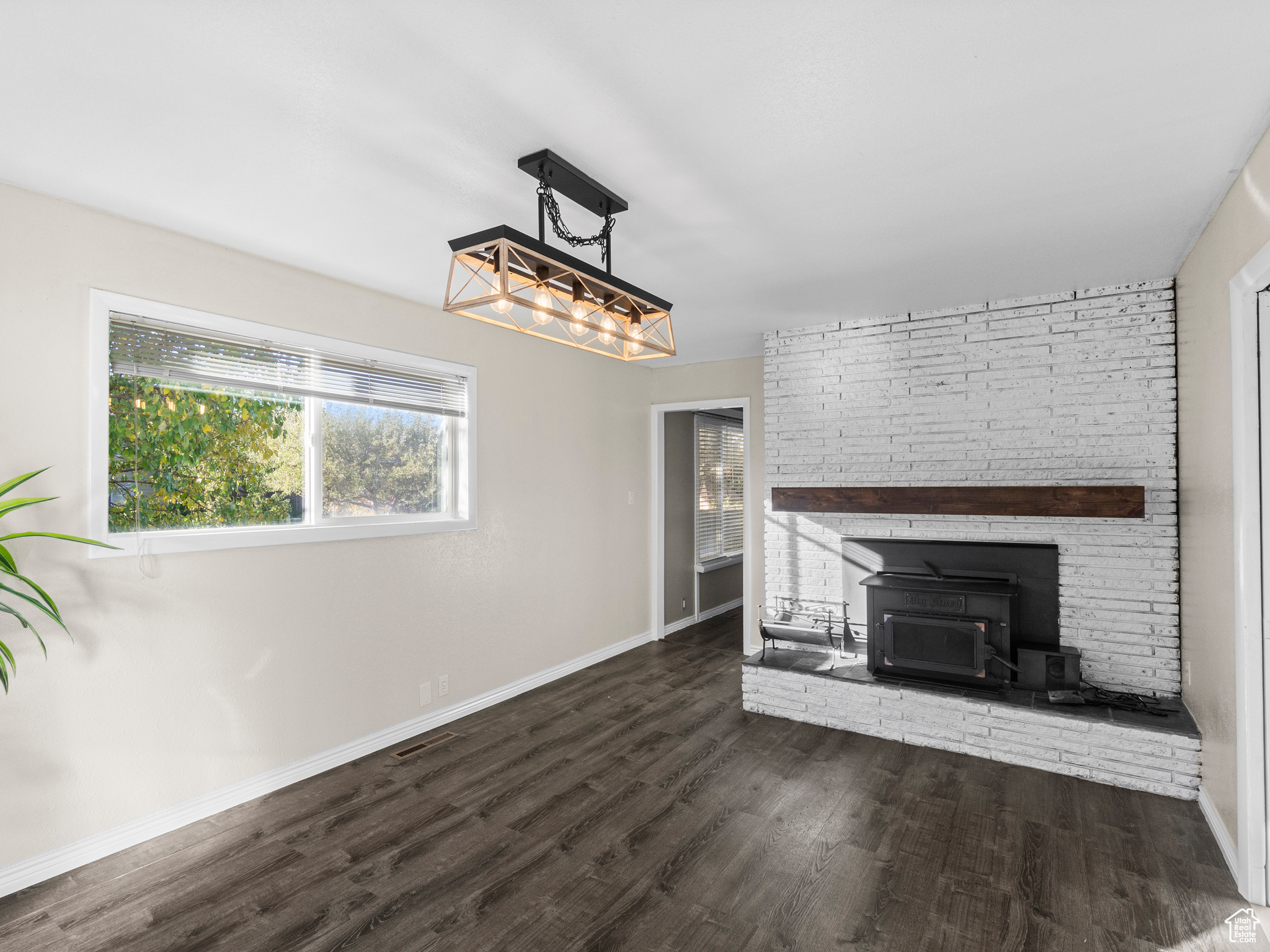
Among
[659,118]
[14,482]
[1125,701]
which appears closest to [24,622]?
[14,482]

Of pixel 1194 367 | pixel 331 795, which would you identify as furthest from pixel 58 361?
pixel 1194 367

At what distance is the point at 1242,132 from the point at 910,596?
2.54 m

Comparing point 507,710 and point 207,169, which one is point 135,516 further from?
point 507,710

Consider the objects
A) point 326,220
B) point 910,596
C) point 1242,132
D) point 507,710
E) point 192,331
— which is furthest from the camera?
point 507,710

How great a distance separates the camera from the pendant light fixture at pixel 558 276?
6.40 feet

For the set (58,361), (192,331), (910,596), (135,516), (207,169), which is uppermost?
(207,169)

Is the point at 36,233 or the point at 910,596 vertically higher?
the point at 36,233

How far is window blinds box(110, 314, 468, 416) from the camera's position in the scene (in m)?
2.67

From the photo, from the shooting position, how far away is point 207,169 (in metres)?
2.18

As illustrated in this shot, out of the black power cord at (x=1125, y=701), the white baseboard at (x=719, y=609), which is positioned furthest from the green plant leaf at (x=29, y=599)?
the white baseboard at (x=719, y=609)

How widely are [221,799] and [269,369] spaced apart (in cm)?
196

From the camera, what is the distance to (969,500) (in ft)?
12.5

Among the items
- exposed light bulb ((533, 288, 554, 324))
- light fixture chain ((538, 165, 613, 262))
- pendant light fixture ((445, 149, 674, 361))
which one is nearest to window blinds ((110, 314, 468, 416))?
pendant light fixture ((445, 149, 674, 361))

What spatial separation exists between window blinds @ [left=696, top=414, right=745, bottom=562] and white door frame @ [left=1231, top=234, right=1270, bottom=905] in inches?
164
